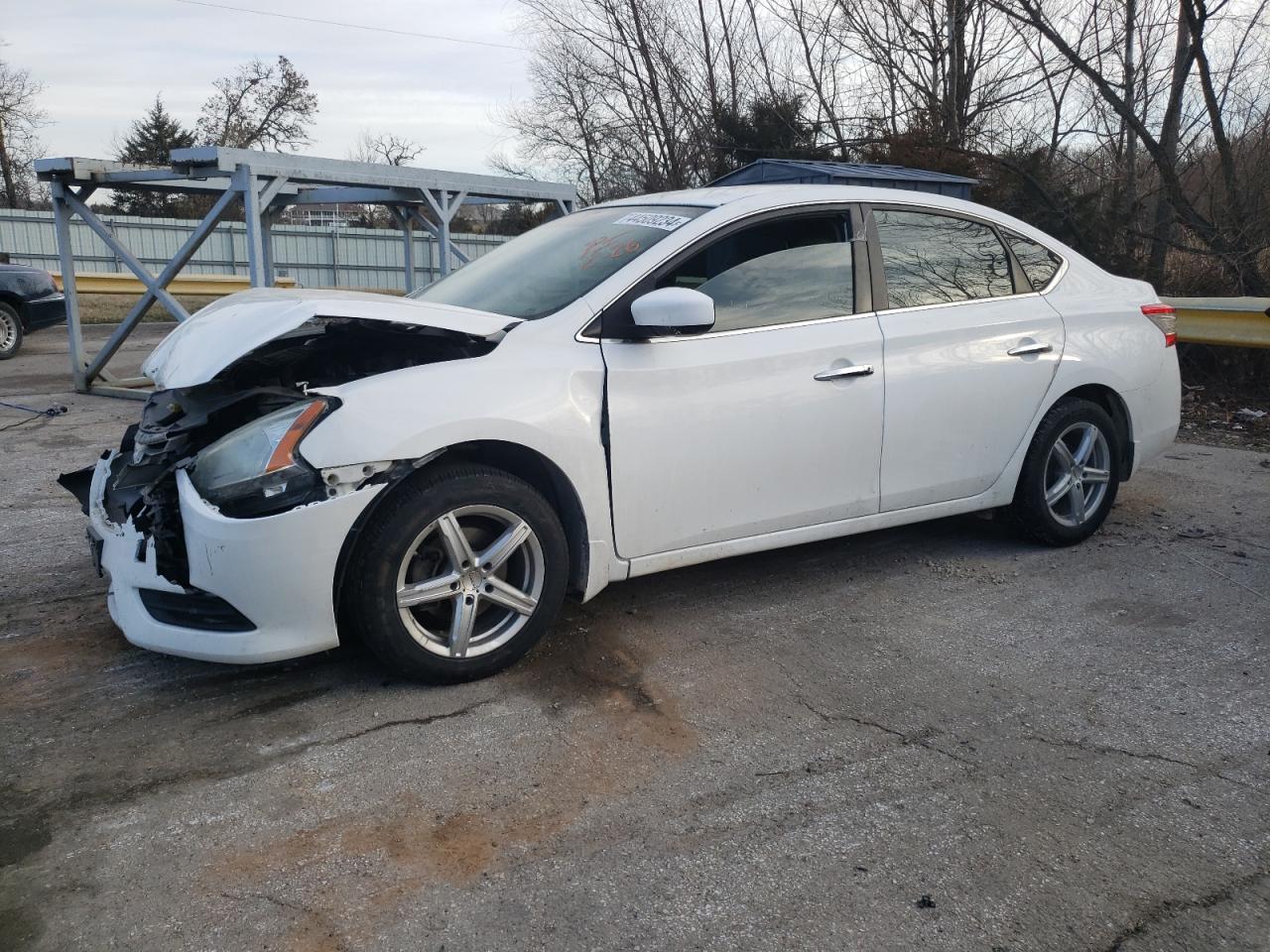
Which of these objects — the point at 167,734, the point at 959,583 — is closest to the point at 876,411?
the point at 959,583

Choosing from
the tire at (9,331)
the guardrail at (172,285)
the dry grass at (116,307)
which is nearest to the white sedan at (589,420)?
the tire at (9,331)

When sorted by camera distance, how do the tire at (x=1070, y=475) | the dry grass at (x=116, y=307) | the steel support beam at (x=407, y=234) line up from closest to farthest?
1. the tire at (x=1070, y=475)
2. the steel support beam at (x=407, y=234)
3. the dry grass at (x=116, y=307)

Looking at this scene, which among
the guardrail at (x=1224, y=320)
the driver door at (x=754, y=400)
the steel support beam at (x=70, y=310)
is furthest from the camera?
the steel support beam at (x=70, y=310)

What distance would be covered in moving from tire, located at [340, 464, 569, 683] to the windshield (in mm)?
807

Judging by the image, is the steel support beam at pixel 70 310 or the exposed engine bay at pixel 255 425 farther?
the steel support beam at pixel 70 310

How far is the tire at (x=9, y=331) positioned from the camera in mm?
13727

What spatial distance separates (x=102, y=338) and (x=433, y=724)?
15.3 m

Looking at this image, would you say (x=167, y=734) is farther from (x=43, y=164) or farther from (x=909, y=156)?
→ (x=909, y=156)

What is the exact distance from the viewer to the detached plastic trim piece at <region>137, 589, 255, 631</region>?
3359mm

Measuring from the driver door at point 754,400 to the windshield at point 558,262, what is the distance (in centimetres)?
23

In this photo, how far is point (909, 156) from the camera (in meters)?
13.1

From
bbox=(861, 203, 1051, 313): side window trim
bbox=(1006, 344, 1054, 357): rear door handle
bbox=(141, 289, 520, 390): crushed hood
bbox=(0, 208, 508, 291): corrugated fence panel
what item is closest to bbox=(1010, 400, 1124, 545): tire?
bbox=(1006, 344, 1054, 357): rear door handle

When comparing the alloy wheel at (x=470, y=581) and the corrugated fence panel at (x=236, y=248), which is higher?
the corrugated fence panel at (x=236, y=248)

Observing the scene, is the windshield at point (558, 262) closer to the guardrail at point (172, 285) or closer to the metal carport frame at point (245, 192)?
the metal carport frame at point (245, 192)
